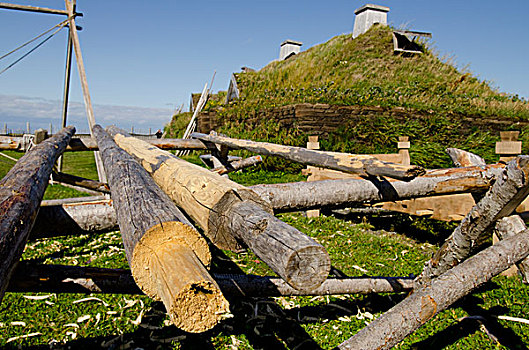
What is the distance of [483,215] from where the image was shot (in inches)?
89.4

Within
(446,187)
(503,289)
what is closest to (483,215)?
(446,187)

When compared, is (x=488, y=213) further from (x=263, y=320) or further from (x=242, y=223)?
(x=263, y=320)

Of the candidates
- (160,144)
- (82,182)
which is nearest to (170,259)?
(82,182)

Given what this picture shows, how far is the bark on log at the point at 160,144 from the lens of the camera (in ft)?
17.1

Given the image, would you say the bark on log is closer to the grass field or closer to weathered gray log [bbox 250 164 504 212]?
the grass field

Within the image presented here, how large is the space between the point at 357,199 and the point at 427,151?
676 cm

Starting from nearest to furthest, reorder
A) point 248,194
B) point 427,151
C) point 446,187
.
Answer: point 248,194, point 446,187, point 427,151

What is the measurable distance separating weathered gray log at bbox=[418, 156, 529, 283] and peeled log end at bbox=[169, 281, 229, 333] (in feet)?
6.33

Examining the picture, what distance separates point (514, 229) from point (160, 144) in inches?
186

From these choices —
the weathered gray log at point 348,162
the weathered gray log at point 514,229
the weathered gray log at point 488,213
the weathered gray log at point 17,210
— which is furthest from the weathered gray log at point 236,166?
the weathered gray log at point 514,229

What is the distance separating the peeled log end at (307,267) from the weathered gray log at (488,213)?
160cm

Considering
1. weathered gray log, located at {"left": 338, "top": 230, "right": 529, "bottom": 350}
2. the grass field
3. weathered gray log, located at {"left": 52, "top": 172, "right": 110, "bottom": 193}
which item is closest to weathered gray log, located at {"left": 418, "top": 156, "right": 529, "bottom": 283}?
weathered gray log, located at {"left": 338, "top": 230, "right": 529, "bottom": 350}

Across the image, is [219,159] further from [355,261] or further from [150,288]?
[150,288]

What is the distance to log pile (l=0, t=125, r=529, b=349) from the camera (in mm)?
1015
